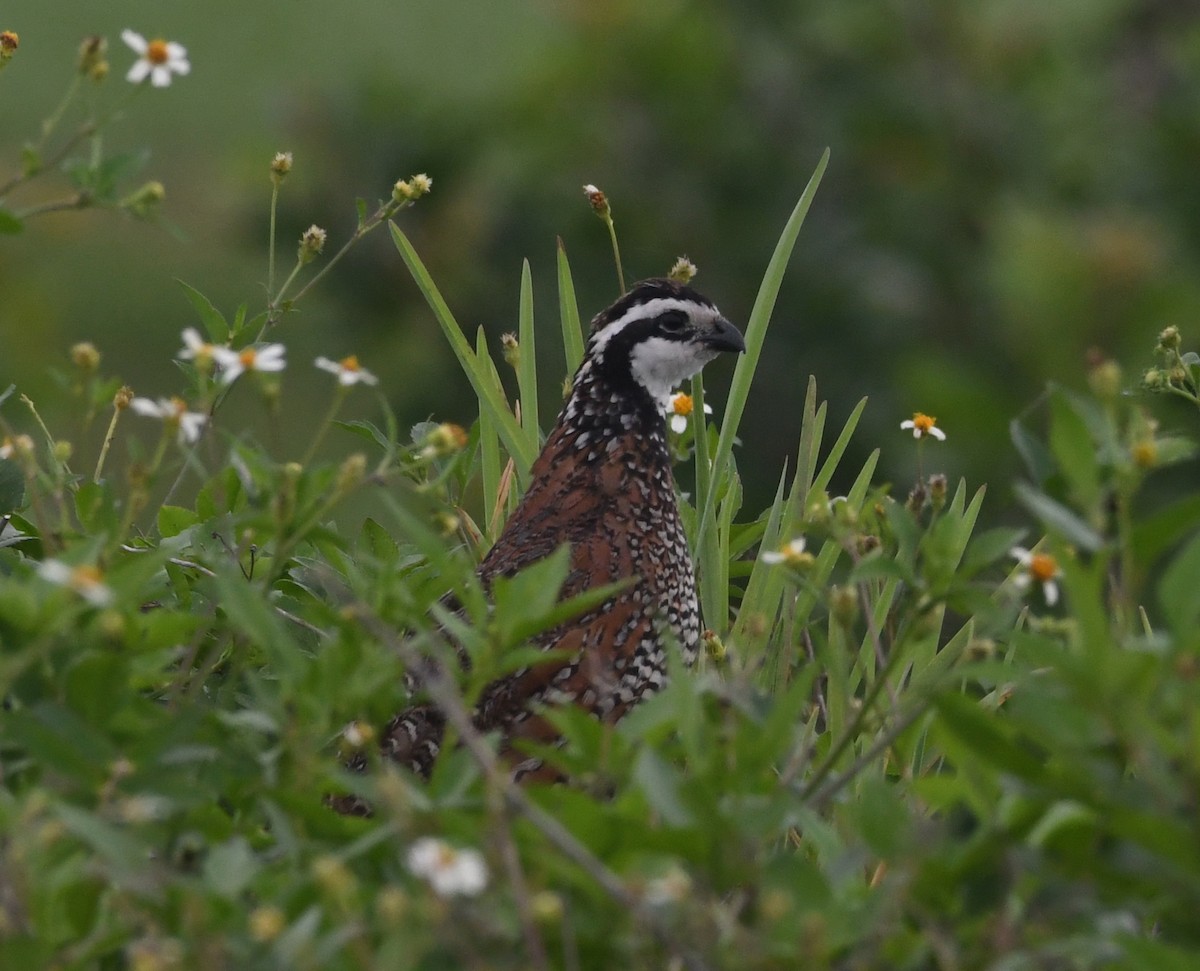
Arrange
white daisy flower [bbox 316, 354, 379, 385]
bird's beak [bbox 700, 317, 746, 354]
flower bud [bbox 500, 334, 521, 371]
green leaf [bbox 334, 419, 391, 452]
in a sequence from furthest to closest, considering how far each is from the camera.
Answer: bird's beak [bbox 700, 317, 746, 354] → flower bud [bbox 500, 334, 521, 371] → green leaf [bbox 334, 419, 391, 452] → white daisy flower [bbox 316, 354, 379, 385]

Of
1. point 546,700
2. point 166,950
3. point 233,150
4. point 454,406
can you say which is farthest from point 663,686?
point 233,150

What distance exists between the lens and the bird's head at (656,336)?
13.6 ft

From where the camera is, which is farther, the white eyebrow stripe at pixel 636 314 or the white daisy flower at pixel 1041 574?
the white eyebrow stripe at pixel 636 314

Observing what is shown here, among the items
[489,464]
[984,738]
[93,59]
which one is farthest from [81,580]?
[489,464]

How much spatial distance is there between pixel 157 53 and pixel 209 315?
513mm

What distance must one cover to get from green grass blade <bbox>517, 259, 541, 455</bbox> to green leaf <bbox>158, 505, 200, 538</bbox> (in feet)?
2.79

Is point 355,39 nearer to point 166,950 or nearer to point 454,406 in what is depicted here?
point 454,406

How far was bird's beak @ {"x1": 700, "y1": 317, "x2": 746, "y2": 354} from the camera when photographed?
4.28m

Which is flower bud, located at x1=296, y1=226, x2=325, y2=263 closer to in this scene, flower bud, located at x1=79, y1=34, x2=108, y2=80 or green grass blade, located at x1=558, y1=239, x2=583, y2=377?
flower bud, located at x1=79, y1=34, x2=108, y2=80

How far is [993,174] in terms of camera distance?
9000mm

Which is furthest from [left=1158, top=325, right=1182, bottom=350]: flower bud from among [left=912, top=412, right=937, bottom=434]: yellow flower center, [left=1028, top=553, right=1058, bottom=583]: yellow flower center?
[left=1028, top=553, right=1058, bottom=583]: yellow flower center

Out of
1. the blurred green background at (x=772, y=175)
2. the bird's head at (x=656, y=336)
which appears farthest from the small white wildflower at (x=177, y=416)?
the blurred green background at (x=772, y=175)

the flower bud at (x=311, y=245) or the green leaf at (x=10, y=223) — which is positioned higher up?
the green leaf at (x=10, y=223)

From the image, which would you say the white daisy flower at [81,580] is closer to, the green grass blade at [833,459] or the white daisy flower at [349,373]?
the white daisy flower at [349,373]
